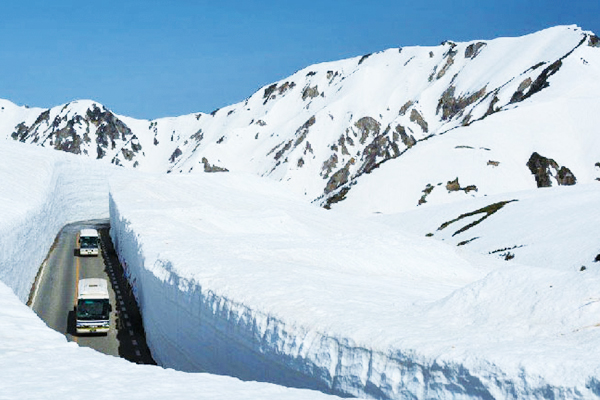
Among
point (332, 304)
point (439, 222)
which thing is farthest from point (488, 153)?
point (332, 304)

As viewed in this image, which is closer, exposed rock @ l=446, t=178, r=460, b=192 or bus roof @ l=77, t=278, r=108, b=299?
bus roof @ l=77, t=278, r=108, b=299

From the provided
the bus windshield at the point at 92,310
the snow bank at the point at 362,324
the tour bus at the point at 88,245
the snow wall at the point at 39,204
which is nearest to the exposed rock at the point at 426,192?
the snow wall at the point at 39,204

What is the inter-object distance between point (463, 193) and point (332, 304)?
9558cm

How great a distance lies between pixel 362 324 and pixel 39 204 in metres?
40.3

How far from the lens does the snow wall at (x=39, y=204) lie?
3700cm

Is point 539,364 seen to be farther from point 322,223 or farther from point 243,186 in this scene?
point 243,186

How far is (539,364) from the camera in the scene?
12.8 m

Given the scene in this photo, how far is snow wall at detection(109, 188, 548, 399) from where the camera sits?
527 inches

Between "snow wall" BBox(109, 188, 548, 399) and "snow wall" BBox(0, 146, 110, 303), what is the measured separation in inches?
516

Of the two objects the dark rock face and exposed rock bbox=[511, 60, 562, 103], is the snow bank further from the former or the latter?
exposed rock bbox=[511, 60, 562, 103]

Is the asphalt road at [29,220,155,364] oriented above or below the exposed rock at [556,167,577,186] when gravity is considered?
below

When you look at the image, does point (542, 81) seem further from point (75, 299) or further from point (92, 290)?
point (92, 290)

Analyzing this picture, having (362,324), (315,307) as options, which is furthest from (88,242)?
(362,324)

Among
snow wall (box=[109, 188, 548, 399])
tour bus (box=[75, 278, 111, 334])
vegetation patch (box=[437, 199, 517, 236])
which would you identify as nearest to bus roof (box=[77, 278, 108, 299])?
tour bus (box=[75, 278, 111, 334])
